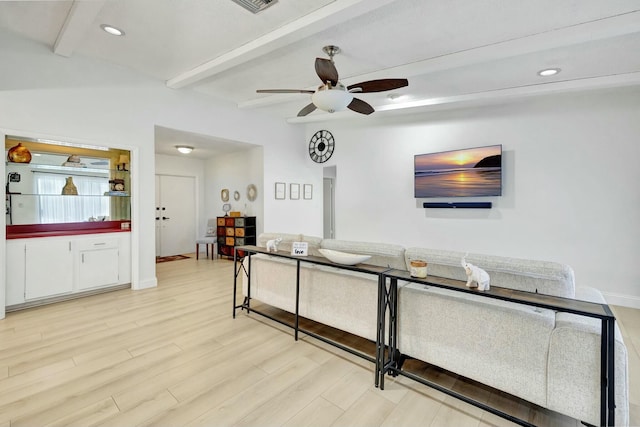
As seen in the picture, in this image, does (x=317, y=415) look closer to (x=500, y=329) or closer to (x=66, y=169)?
(x=500, y=329)

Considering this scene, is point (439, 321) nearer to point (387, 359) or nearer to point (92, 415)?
Answer: point (387, 359)

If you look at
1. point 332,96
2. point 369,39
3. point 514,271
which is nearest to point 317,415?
point 514,271

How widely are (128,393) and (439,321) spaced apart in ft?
6.75

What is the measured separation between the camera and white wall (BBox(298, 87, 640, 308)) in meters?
3.75

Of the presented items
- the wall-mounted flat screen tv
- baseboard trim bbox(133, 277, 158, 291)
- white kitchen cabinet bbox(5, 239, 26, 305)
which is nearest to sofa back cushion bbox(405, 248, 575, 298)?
the wall-mounted flat screen tv

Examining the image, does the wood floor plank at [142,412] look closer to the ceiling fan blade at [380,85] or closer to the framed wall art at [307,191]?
the ceiling fan blade at [380,85]

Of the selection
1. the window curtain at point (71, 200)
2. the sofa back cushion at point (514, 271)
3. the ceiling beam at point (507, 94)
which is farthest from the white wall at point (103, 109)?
the sofa back cushion at point (514, 271)

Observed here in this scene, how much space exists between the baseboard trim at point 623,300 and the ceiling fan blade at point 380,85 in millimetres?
3782

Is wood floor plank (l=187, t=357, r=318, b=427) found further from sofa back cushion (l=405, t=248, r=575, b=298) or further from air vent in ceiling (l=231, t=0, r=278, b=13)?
air vent in ceiling (l=231, t=0, r=278, b=13)

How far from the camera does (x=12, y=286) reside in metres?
3.31

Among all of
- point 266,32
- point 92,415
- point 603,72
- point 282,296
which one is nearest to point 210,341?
point 282,296

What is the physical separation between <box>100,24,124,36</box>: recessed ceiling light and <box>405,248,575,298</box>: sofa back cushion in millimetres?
3661

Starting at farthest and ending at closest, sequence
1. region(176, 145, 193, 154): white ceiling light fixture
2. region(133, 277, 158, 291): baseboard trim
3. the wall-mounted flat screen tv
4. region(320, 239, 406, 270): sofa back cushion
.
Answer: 1. region(176, 145, 193, 154): white ceiling light fixture
2. the wall-mounted flat screen tv
3. region(133, 277, 158, 291): baseboard trim
4. region(320, 239, 406, 270): sofa back cushion

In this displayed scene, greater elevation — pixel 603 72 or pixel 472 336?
pixel 603 72
